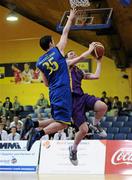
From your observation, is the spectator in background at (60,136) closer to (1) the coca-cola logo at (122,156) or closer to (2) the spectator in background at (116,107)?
(1) the coca-cola logo at (122,156)

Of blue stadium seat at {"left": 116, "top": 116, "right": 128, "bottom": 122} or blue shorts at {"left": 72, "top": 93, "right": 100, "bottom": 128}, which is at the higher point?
blue shorts at {"left": 72, "top": 93, "right": 100, "bottom": 128}

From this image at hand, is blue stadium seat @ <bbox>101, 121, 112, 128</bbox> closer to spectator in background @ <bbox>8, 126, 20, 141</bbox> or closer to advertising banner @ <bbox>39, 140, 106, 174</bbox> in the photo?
spectator in background @ <bbox>8, 126, 20, 141</bbox>

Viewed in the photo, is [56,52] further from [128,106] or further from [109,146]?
[128,106]

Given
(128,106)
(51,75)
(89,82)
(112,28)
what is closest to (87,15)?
(112,28)

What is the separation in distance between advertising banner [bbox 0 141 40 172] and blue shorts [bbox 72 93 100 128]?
4961 mm

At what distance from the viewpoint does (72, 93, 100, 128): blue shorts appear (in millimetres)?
7324

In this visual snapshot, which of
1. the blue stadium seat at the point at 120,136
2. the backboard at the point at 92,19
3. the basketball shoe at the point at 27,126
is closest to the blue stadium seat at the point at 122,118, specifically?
the blue stadium seat at the point at 120,136

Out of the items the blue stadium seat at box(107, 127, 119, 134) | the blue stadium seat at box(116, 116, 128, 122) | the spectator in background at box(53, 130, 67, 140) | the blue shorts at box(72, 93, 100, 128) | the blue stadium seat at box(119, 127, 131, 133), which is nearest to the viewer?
the blue shorts at box(72, 93, 100, 128)

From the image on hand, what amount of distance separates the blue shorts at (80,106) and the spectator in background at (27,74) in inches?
629

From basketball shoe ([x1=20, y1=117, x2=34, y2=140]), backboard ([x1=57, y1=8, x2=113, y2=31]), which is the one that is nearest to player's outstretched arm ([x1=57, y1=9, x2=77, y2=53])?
basketball shoe ([x1=20, y1=117, x2=34, y2=140])

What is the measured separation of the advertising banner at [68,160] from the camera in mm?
11555

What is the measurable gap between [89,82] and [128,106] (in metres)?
4.62

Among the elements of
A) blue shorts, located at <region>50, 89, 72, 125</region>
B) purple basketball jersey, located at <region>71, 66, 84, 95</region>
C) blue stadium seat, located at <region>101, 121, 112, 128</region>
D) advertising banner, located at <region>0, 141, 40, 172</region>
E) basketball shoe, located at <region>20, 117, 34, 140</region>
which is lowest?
advertising banner, located at <region>0, 141, 40, 172</region>

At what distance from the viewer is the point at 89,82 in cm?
2269
